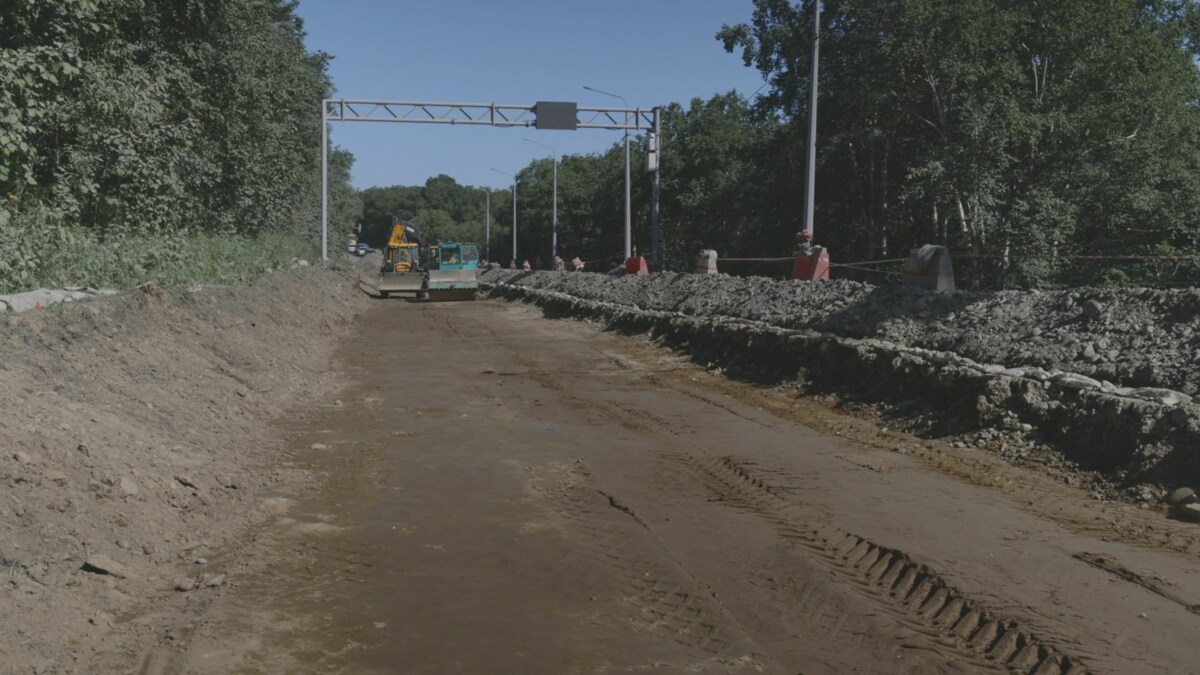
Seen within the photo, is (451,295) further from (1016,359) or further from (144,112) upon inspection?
(1016,359)

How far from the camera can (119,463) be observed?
21.6 ft

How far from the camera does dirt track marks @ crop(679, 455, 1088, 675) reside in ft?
14.9

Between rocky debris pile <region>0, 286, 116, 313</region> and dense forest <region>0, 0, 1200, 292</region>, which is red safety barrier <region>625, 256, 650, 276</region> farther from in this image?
rocky debris pile <region>0, 286, 116, 313</region>

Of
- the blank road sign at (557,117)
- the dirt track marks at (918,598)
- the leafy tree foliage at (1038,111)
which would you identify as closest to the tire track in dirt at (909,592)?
the dirt track marks at (918,598)

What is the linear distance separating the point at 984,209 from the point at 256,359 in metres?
22.2

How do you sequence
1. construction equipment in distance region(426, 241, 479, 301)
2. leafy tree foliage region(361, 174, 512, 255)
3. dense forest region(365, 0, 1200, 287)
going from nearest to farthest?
dense forest region(365, 0, 1200, 287) → construction equipment in distance region(426, 241, 479, 301) → leafy tree foliage region(361, 174, 512, 255)

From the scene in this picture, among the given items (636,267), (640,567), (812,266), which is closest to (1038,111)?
(812,266)

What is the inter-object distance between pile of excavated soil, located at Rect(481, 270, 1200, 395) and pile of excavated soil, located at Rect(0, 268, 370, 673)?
8224 millimetres

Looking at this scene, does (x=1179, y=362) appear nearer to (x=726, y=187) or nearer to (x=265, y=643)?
(x=265, y=643)

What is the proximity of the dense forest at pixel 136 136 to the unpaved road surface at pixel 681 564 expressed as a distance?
4662mm

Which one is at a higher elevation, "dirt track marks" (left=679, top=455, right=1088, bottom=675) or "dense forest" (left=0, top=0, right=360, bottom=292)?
"dense forest" (left=0, top=0, right=360, bottom=292)

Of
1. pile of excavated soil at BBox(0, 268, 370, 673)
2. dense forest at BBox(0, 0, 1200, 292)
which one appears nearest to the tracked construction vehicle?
dense forest at BBox(0, 0, 1200, 292)

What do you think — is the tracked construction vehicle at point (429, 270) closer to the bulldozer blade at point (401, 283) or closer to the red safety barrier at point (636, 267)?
the bulldozer blade at point (401, 283)

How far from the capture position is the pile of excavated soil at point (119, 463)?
15.8 ft
